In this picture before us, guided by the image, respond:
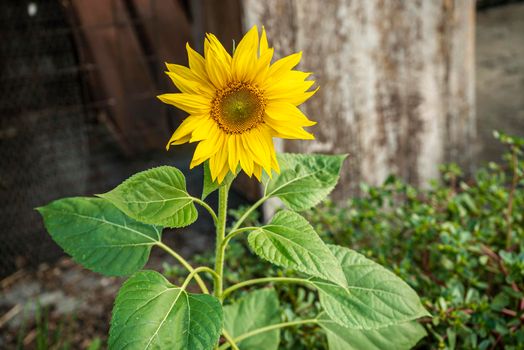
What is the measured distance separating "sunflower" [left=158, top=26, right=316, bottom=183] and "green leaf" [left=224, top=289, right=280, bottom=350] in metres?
0.55

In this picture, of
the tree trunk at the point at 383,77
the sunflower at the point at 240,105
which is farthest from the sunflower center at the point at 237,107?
the tree trunk at the point at 383,77

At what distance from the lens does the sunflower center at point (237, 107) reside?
1.12 m

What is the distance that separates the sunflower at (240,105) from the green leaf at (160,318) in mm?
228

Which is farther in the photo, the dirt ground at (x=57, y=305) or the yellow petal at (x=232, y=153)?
the dirt ground at (x=57, y=305)

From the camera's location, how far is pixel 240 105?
1124 mm

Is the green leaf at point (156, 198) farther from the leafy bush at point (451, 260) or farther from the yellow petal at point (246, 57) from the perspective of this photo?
the leafy bush at point (451, 260)

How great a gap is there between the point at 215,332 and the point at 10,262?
2126 millimetres

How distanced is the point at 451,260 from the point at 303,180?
56 centimetres

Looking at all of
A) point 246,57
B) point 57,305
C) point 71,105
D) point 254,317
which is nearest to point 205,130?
point 246,57

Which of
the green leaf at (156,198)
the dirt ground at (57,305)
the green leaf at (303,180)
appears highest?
the green leaf at (156,198)

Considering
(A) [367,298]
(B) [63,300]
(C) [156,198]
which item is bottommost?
(B) [63,300]

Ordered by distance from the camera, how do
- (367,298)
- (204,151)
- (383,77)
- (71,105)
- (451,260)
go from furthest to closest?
(71,105), (383,77), (451,260), (367,298), (204,151)

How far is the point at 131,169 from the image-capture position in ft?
10.3

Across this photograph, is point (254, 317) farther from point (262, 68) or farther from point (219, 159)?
point (262, 68)
